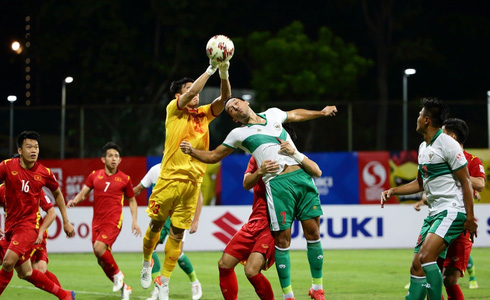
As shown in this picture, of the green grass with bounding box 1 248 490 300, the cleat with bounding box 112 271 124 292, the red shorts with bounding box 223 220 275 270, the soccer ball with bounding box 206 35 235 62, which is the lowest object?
the green grass with bounding box 1 248 490 300

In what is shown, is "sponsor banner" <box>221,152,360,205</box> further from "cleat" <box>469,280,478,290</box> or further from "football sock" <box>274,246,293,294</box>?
"football sock" <box>274,246,293,294</box>

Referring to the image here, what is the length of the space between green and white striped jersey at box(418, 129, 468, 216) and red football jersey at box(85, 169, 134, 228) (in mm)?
5435

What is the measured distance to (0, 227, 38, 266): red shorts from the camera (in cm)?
920

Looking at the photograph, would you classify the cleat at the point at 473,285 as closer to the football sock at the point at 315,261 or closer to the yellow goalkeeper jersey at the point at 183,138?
the football sock at the point at 315,261

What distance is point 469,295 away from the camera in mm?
10898

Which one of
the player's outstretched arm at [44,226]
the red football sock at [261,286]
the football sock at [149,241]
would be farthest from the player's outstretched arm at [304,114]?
the player's outstretched arm at [44,226]

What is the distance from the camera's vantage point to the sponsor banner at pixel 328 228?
18672 millimetres

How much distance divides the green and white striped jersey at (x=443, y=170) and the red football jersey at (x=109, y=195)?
5.43 m

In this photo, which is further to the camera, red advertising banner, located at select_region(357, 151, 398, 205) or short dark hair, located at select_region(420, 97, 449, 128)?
red advertising banner, located at select_region(357, 151, 398, 205)

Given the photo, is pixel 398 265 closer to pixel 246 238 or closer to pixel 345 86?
pixel 246 238

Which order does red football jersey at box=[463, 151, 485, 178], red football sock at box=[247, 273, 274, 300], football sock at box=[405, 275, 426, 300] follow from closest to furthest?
1. football sock at box=[405, 275, 426, 300]
2. red football sock at box=[247, 273, 274, 300]
3. red football jersey at box=[463, 151, 485, 178]

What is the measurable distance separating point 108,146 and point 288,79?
3401 centimetres

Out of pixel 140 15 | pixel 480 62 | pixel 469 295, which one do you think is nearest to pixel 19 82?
pixel 140 15

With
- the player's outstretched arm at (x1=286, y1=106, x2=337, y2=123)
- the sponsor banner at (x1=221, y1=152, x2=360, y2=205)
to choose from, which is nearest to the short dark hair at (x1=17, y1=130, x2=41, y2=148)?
the player's outstretched arm at (x1=286, y1=106, x2=337, y2=123)
